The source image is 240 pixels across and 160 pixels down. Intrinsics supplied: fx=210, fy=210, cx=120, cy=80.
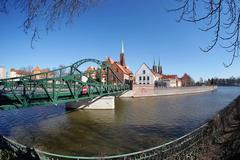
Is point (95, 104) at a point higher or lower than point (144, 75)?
lower

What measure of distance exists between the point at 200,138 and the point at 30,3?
9457 mm

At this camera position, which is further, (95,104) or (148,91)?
(148,91)

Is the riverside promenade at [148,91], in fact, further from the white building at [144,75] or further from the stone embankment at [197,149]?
the stone embankment at [197,149]

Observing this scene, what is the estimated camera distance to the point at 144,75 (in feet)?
218

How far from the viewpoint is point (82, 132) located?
1695 centimetres

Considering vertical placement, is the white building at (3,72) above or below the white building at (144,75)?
above

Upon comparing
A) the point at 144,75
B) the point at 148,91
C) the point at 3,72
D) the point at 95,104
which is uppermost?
the point at 3,72

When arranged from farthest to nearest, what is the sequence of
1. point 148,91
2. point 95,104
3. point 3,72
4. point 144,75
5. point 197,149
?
point 3,72 < point 144,75 < point 148,91 < point 95,104 < point 197,149

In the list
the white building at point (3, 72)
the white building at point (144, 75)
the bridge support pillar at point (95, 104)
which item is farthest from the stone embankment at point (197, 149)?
the white building at point (3, 72)

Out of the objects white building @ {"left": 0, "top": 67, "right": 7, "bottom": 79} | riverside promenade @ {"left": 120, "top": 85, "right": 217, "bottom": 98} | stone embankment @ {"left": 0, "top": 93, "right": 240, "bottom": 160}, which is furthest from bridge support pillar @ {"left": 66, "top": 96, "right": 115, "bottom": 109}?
white building @ {"left": 0, "top": 67, "right": 7, "bottom": 79}

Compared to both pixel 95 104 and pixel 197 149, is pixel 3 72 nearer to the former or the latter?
pixel 95 104

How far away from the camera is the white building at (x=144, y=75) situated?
65.6m

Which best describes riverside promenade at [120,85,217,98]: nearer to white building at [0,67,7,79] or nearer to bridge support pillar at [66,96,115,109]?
bridge support pillar at [66,96,115,109]

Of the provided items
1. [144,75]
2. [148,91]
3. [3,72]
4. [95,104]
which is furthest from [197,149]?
[3,72]
